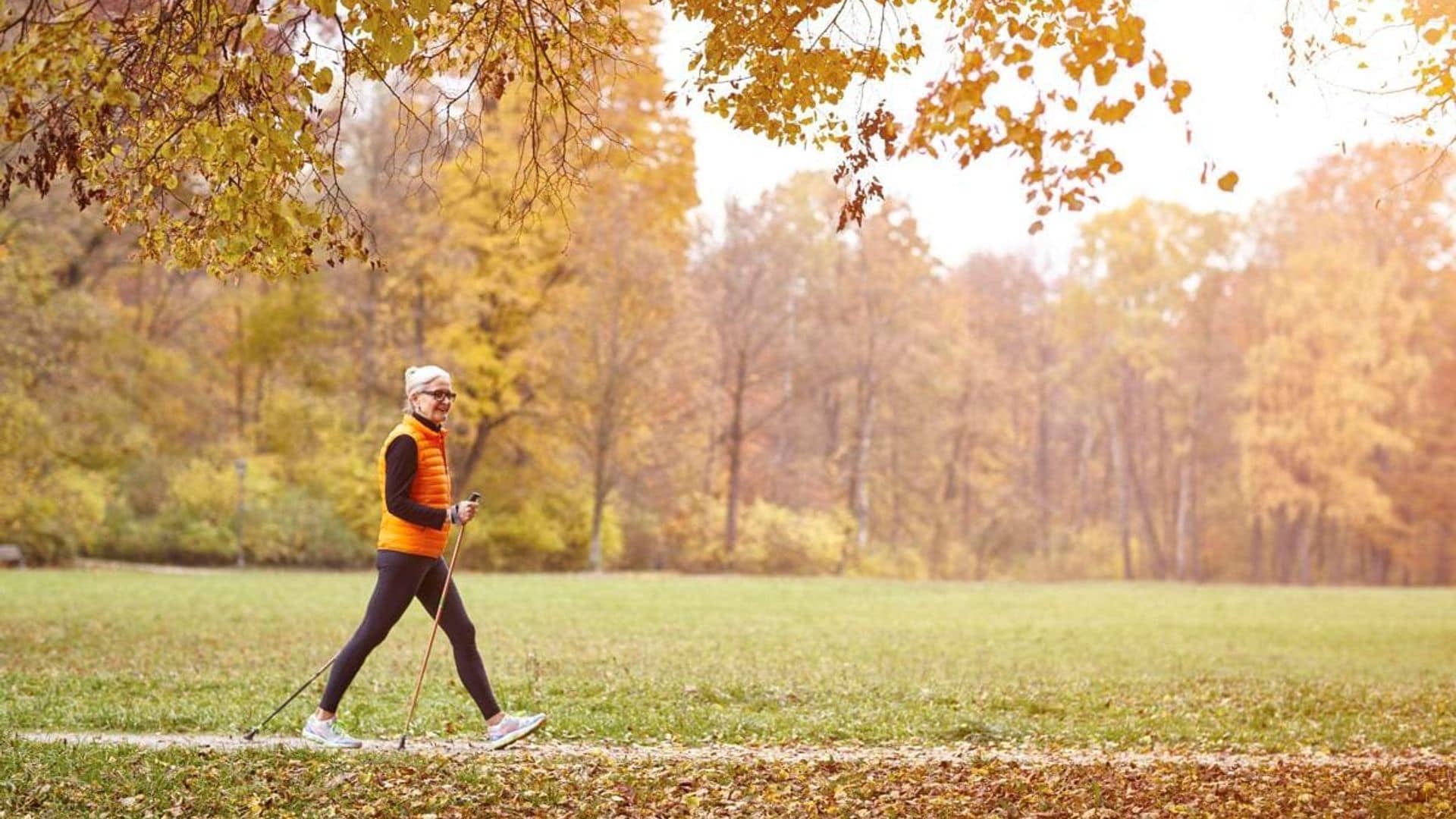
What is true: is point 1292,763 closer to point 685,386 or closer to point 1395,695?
point 1395,695

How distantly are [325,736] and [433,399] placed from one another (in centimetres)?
220

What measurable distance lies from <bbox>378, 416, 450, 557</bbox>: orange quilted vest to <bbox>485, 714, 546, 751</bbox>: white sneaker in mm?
1303

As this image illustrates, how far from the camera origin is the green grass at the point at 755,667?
10.0 m

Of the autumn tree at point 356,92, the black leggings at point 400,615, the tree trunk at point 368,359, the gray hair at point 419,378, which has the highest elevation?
the tree trunk at point 368,359

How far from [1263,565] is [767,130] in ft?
165

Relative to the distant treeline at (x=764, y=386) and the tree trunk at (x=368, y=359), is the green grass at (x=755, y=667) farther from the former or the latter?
the tree trunk at (x=368, y=359)

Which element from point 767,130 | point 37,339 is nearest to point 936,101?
point 767,130

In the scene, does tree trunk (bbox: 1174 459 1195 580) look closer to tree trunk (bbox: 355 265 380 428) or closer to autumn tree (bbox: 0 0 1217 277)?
tree trunk (bbox: 355 265 380 428)

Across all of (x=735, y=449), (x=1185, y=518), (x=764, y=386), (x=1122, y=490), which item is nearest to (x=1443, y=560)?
(x=1185, y=518)

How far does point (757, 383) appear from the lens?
43.6m

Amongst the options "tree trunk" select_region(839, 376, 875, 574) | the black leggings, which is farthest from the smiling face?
"tree trunk" select_region(839, 376, 875, 574)

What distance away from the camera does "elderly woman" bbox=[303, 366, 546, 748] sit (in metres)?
7.98

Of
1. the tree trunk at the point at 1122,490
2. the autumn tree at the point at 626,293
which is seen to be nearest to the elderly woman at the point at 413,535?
the autumn tree at the point at 626,293

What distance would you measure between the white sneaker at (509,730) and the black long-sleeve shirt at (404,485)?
1500mm
